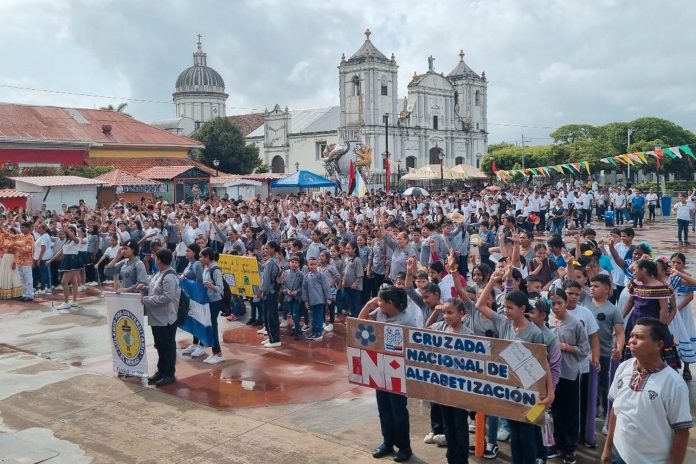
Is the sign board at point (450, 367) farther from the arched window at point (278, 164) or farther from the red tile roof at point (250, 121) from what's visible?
the red tile roof at point (250, 121)

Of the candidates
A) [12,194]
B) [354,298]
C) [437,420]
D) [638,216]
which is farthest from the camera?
[638,216]

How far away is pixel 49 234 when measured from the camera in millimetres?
15938

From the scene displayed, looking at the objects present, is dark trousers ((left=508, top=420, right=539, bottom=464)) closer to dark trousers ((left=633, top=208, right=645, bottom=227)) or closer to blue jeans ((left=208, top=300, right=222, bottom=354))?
blue jeans ((left=208, top=300, right=222, bottom=354))

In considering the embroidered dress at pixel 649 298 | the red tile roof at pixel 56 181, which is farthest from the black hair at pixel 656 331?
the red tile roof at pixel 56 181

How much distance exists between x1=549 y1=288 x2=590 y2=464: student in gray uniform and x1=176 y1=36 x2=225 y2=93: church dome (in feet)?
266

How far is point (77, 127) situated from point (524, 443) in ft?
144

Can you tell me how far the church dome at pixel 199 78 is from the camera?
273 feet

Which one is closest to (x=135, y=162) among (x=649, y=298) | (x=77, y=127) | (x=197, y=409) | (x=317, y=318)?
(x=77, y=127)

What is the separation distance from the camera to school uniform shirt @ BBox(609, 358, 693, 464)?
4020 millimetres

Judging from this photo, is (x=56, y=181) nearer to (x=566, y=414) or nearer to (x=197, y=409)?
(x=197, y=409)

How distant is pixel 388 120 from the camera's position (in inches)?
2778

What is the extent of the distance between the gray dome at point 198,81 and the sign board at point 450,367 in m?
80.4

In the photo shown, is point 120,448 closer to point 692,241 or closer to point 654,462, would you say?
point 654,462

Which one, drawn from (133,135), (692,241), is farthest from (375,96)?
(692,241)
